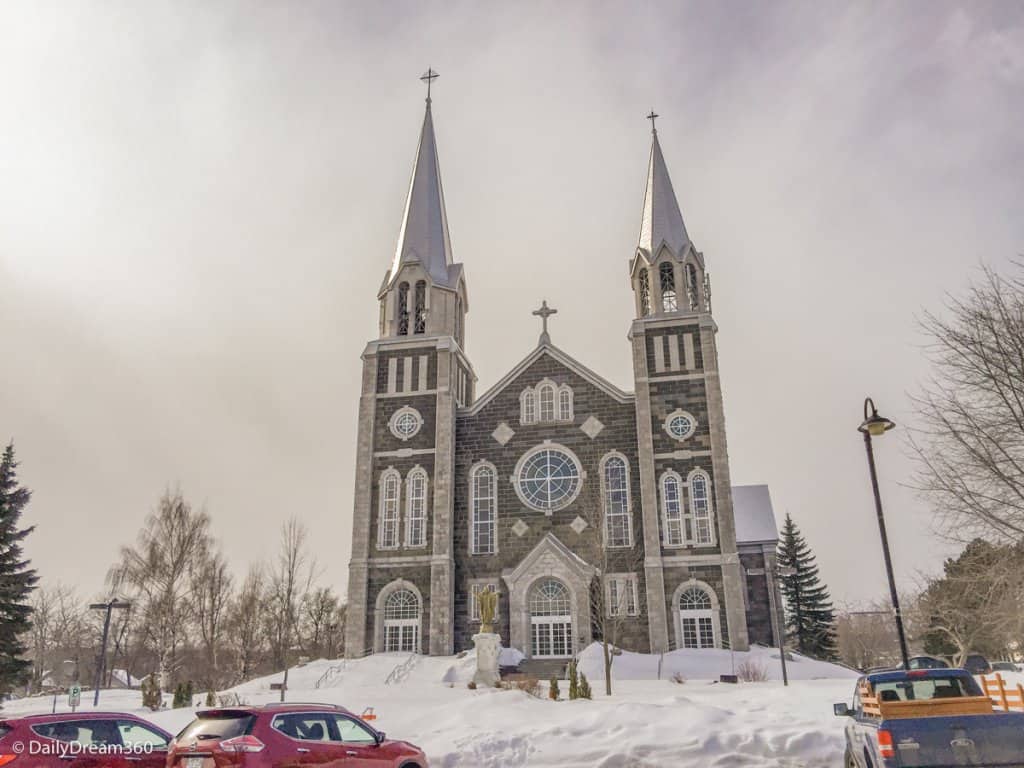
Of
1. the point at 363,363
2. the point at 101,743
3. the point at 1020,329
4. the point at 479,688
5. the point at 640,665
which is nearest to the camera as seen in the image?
the point at 101,743

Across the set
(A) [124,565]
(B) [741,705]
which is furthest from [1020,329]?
(A) [124,565]

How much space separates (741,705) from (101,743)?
13096 mm

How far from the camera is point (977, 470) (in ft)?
54.2

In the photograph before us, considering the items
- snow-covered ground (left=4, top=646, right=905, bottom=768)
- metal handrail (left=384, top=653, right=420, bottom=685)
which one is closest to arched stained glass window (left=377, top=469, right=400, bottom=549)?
metal handrail (left=384, top=653, right=420, bottom=685)

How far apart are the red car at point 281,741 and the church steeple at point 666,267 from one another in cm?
3255

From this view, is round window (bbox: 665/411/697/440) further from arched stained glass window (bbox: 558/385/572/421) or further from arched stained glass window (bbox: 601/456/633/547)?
arched stained glass window (bbox: 558/385/572/421)

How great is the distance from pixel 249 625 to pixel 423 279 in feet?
80.9

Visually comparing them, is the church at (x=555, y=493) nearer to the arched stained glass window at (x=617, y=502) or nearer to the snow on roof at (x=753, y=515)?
the arched stained glass window at (x=617, y=502)

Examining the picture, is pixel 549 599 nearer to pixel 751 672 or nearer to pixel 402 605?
pixel 402 605

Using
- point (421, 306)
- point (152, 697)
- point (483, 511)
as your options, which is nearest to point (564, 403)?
point (483, 511)

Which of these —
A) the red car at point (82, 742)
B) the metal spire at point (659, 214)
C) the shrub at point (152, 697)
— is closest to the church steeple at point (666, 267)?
the metal spire at point (659, 214)

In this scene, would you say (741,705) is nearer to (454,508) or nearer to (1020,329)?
(1020,329)

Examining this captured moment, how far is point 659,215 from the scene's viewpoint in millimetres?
44469

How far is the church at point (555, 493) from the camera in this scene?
3556cm
